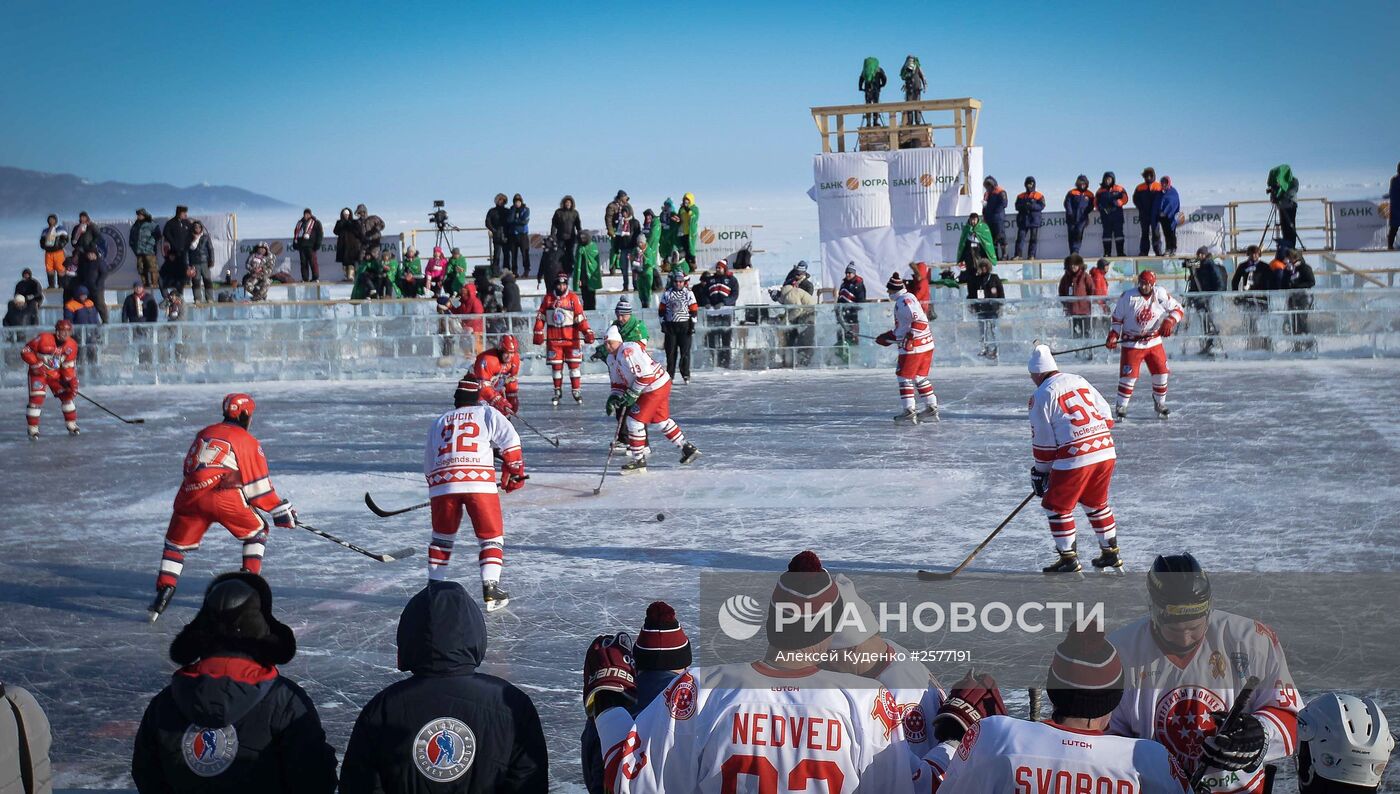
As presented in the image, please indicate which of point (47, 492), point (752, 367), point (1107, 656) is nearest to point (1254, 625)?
point (1107, 656)

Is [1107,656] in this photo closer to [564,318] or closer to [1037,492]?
[1037,492]

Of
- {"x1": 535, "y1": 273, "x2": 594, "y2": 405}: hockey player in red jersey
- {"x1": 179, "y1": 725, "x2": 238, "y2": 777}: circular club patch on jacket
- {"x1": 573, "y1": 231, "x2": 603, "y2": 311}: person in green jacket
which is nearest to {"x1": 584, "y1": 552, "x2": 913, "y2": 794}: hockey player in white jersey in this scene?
{"x1": 179, "y1": 725, "x2": 238, "y2": 777}: circular club patch on jacket

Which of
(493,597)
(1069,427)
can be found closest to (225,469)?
(493,597)

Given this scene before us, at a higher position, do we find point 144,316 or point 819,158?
point 819,158

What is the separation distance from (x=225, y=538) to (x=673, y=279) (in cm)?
811

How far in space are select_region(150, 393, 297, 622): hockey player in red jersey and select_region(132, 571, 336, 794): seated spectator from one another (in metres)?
3.97

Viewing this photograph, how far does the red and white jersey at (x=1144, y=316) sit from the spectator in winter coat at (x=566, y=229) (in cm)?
1001

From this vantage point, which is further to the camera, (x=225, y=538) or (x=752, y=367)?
(x=752, y=367)

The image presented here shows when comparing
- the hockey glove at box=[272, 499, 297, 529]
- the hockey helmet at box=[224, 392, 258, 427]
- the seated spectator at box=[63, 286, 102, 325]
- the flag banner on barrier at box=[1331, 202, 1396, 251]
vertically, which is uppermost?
the flag banner on barrier at box=[1331, 202, 1396, 251]

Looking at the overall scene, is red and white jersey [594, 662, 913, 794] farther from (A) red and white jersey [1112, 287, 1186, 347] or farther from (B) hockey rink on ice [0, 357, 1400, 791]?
(A) red and white jersey [1112, 287, 1186, 347]

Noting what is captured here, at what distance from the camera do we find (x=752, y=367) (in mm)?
18562

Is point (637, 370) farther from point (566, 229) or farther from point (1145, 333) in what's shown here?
point (566, 229)

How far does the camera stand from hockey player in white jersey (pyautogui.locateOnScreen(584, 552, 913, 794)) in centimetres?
283

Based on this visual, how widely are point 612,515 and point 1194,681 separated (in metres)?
6.48
